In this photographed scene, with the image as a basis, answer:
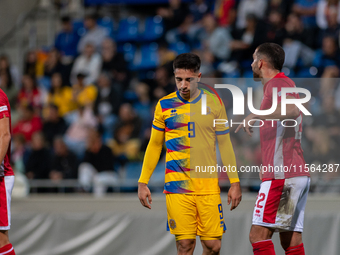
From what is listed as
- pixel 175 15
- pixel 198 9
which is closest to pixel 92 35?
pixel 175 15

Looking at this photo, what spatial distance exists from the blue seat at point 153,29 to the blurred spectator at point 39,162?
12.3 ft

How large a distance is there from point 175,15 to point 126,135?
3.53m

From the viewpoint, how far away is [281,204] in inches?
147

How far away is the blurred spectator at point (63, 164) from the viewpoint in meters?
7.70

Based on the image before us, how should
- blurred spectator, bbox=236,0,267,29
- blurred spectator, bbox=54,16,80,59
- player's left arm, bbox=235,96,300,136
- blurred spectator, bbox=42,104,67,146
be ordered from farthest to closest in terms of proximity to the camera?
blurred spectator, bbox=54,16,80,59 < blurred spectator, bbox=236,0,267,29 < blurred spectator, bbox=42,104,67,146 < player's left arm, bbox=235,96,300,136

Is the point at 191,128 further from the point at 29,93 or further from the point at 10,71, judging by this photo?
the point at 10,71

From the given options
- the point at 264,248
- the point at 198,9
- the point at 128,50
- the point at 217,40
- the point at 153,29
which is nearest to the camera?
the point at 264,248

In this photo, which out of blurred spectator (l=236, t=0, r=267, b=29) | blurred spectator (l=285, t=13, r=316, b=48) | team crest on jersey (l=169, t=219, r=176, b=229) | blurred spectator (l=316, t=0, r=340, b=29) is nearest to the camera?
team crest on jersey (l=169, t=219, r=176, b=229)

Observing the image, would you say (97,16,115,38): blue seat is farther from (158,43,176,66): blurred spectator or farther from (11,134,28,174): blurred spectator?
(11,134,28,174): blurred spectator

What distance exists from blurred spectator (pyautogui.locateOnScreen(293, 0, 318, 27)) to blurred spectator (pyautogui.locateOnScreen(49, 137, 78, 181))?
4915 millimetres

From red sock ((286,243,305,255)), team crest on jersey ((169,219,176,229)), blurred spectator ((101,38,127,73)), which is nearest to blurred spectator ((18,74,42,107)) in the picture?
blurred spectator ((101,38,127,73))

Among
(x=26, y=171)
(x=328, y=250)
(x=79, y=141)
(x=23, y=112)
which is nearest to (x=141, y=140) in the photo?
(x=79, y=141)

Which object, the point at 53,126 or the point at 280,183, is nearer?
the point at 280,183

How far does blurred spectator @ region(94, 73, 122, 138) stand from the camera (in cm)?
847
